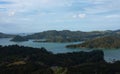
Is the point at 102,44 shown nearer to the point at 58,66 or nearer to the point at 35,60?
the point at 35,60

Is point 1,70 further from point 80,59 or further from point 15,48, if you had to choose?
point 15,48

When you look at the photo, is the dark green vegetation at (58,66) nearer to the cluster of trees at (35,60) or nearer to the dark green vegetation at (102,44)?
the cluster of trees at (35,60)

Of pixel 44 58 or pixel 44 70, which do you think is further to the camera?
pixel 44 58

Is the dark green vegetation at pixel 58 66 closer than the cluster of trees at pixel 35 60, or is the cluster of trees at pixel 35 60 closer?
the dark green vegetation at pixel 58 66

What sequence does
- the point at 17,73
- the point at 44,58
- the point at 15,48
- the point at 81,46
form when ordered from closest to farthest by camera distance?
the point at 17,73
the point at 44,58
the point at 15,48
the point at 81,46

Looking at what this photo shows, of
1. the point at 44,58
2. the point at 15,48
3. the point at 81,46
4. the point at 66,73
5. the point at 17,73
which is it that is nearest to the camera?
the point at 66,73

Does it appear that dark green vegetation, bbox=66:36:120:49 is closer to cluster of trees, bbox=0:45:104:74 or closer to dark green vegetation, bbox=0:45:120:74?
cluster of trees, bbox=0:45:104:74

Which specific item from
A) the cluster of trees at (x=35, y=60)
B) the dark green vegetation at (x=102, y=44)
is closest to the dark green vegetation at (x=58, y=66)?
the cluster of trees at (x=35, y=60)

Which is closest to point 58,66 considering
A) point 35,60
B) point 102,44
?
point 35,60

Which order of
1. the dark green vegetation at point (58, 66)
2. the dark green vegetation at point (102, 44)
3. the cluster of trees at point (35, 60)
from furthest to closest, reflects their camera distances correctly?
the dark green vegetation at point (102, 44) → the cluster of trees at point (35, 60) → the dark green vegetation at point (58, 66)

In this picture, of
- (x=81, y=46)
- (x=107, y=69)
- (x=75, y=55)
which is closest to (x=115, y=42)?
(x=81, y=46)

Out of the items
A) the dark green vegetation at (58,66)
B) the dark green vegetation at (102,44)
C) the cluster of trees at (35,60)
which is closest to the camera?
the dark green vegetation at (58,66)
